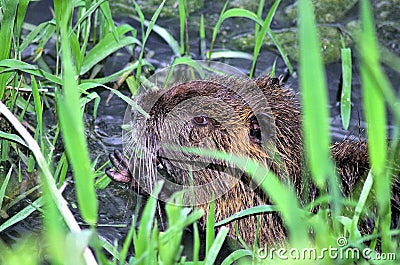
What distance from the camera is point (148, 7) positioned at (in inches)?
163

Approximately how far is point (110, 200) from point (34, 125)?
1.89ft

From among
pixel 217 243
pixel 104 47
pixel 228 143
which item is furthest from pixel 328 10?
pixel 217 243

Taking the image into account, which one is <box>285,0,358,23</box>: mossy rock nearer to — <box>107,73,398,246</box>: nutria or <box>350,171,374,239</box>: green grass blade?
<box>107,73,398,246</box>: nutria

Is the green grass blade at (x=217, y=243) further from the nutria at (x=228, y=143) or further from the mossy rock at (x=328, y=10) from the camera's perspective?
the mossy rock at (x=328, y=10)

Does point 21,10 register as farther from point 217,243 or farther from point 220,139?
point 217,243

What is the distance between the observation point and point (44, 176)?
1590 mm

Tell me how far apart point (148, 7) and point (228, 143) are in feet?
6.11

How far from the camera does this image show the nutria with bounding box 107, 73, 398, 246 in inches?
97.4

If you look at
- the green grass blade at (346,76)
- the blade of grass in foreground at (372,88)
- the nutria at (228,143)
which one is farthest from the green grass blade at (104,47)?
the blade of grass in foreground at (372,88)

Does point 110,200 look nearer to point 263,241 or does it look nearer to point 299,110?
point 263,241

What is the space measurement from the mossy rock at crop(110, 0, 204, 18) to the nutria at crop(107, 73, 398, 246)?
5.28 feet

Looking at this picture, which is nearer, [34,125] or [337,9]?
[34,125]

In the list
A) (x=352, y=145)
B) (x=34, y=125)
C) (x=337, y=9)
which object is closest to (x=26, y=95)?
(x=34, y=125)

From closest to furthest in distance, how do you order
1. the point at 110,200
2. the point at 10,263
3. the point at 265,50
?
the point at 10,263
the point at 110,200
the point at 265,50
